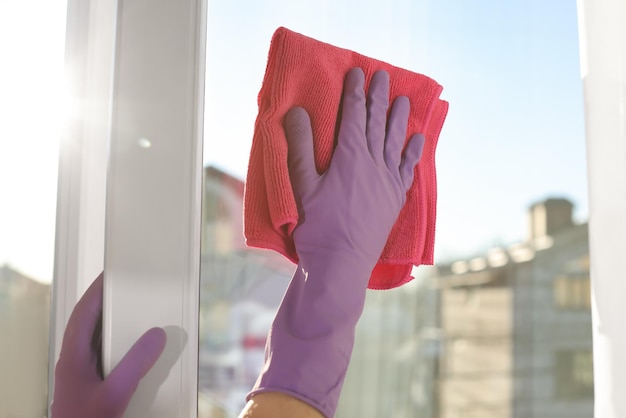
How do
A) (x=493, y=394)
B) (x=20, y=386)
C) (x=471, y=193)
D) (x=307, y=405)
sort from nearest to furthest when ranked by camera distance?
(x=307, y=405) < (x=20, y=386) < (x=471, y=193) < (x=493, y=394)

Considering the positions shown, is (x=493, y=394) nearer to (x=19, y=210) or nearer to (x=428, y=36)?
(x=428, y=36)

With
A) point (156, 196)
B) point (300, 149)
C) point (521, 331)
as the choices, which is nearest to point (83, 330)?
point (156, 196)

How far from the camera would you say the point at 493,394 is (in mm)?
1890

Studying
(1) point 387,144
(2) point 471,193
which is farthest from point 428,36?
(1) point 387,144

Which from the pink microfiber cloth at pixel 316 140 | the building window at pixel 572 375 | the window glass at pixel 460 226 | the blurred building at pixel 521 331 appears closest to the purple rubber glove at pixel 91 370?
the pink microfiber cloth at pixel 316 140

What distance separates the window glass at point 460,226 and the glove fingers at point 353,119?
842 mm

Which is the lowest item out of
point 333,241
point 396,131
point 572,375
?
point 572,375

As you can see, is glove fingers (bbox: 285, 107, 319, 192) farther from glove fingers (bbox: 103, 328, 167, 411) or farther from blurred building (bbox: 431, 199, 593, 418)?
blurred building (bbox: 431, 199, 593, 418)

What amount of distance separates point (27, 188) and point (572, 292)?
1.72m

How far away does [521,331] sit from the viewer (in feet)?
6.07

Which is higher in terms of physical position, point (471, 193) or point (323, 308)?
point (471, 193)

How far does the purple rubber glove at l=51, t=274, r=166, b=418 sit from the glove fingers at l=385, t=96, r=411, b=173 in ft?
0.85

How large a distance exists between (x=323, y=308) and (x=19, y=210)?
1.66ft

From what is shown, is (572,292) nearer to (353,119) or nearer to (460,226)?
(460,226)
